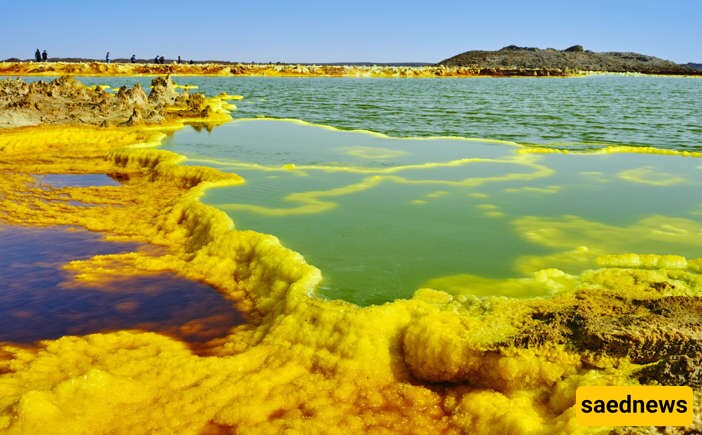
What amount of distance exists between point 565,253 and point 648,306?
1.76 meters

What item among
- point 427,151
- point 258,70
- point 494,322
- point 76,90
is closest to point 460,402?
point 494,322

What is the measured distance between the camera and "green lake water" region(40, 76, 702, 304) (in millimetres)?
6250

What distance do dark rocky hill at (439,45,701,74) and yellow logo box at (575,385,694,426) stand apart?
13106 cm

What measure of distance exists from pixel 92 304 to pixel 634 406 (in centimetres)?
524

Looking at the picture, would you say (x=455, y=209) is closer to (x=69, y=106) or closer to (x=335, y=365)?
(x=335, y=365)

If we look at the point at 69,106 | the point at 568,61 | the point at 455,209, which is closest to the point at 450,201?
the point at 455,209

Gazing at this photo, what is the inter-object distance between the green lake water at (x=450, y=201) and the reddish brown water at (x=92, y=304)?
1.32 meters

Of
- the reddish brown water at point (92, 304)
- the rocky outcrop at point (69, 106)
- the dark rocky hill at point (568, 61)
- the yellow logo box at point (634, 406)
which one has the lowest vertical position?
the reddish brown water at point (92, 304)

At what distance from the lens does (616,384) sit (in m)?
3.61

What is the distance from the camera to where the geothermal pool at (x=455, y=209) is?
19.9 feet

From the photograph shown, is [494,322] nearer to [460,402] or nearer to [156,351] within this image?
[460,402]

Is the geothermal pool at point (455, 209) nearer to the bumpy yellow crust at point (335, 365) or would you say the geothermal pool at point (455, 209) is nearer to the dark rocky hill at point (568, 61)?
the bumpy yellow crust at point (335, 365)

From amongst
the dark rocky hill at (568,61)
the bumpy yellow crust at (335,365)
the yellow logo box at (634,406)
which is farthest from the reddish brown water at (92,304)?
the dark rocky hill at (568,61)

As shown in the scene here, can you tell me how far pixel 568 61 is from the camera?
14112 cm
